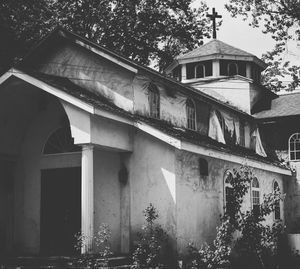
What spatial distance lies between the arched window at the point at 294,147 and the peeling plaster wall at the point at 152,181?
1143 centimetres

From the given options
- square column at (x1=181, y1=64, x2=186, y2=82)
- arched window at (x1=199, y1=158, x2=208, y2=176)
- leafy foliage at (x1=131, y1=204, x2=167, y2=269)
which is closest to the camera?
leafy foliage at (x1=131, y1=204, x2=167, y2=269)

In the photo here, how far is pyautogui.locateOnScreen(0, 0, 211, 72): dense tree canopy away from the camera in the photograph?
31.7 meters

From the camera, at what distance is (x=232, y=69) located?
29953 mm

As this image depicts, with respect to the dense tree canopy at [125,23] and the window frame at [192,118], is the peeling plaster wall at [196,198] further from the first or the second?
the dense tree canopy at [125,23]

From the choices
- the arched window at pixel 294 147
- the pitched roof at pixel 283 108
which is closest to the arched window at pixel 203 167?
the arched window at pixel 294 147

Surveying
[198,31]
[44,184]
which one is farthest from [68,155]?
[198,31]

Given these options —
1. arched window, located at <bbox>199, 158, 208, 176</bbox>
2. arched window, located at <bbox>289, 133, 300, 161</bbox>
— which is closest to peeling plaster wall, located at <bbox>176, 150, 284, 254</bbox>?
arched window, located at <bbox>199, 158, 208, 176</bbox>

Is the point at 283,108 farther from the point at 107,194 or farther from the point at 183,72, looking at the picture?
the point at 107,194

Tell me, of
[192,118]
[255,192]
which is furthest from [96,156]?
[255,192]

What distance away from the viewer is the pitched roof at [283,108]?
27.4 meters

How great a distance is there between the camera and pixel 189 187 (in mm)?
17984

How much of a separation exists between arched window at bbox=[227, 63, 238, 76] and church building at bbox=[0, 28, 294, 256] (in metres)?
8.07

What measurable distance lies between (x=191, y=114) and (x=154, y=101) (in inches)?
109

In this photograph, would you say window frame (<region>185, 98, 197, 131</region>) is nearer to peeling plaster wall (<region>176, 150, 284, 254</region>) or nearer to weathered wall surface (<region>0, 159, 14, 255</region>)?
peeling plaster wall (<region>176, 150, 284, 254</region>)
